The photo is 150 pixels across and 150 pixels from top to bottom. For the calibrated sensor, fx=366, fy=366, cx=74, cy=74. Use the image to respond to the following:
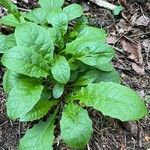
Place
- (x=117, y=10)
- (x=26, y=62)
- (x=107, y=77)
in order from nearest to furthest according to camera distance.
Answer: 1. (x=26, y=62)
2. (x=107, y=77)
3. (x=117, y=10)

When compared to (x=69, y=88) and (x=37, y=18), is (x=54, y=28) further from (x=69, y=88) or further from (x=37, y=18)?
(x=69, y=88)

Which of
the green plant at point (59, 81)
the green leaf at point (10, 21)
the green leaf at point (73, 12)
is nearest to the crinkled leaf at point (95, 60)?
the green plant at point (59, 81)

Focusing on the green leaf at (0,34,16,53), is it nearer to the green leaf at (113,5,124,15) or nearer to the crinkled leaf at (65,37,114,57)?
the crinkled leaf at (65,37,114,57)

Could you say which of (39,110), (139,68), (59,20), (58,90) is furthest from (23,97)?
(139,68)

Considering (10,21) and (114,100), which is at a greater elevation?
(10,21)

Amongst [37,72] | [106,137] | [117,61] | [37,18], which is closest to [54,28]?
[37,18]

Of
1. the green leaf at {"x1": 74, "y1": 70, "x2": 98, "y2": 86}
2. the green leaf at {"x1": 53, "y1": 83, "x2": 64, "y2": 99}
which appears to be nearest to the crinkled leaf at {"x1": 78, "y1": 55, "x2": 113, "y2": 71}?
the green leaf at {"x1": 74, "y1": 70, "x2": 98, "y2": 86}

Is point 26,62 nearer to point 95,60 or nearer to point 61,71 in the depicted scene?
point 61,71
